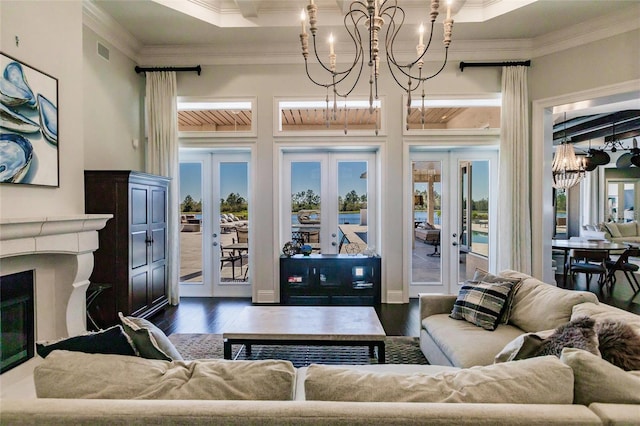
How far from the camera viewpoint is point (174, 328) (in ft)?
12.8

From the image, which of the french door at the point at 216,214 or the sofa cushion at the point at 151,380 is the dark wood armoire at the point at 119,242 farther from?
the sofa cushion at the point at 151,380

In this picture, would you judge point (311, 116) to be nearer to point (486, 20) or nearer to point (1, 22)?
point (486, 20)

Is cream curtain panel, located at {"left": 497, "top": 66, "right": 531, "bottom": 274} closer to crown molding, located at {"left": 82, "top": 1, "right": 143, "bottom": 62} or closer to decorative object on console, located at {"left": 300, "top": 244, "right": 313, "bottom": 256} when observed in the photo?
decorative object on console, located at {"left": 300, "top": 244, "right": 313, "bottom": 256}

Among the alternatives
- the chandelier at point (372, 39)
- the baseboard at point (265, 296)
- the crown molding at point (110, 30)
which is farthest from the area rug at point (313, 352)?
the crown molding at point (110, 30)

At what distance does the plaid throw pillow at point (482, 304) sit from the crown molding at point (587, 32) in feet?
11.9

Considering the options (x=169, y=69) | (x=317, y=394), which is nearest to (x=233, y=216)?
(x=169, y=69)

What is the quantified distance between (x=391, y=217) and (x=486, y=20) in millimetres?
2772

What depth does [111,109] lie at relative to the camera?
4227 mm

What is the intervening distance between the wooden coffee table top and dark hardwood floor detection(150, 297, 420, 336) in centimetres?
94

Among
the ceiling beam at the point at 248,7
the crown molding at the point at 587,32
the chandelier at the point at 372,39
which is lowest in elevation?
the chandelier at the point at 372,39

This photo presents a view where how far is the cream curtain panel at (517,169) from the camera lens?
454cm

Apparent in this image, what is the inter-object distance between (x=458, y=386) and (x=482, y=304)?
1678 mm

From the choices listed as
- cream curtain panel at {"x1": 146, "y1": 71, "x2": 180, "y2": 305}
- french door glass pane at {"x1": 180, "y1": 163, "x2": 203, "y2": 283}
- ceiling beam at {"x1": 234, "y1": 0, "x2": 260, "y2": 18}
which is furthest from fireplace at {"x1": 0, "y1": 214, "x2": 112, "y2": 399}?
ceiling beam at {"x1": 234, "y1": 0, "x2": 260, "y2": 18}

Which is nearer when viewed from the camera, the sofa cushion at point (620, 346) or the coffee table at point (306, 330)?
the sofa cushion at point (620, 346)
